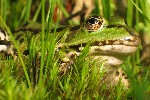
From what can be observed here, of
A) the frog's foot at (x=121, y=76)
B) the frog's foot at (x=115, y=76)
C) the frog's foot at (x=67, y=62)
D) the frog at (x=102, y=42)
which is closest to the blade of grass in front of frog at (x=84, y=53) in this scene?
the frog's foot at (x=67, y=62)

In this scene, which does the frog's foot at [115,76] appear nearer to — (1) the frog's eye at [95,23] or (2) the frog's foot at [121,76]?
(2) the frog's foot at [121,76]

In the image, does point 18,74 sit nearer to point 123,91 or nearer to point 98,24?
point 123,91

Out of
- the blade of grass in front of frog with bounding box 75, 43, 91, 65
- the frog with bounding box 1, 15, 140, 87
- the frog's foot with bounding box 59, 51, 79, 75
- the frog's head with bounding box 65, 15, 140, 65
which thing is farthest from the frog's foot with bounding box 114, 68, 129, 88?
the blade of grass in front of frog with bounding box 75, 43, 91, 65

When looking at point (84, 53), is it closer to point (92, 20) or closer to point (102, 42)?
point (102, 42)

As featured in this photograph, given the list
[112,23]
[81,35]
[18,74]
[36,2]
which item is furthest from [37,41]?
[36,2]

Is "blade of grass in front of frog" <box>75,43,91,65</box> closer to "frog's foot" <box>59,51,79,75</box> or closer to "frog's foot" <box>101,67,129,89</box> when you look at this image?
"frog's foot" <box>59,51,79,75</box>

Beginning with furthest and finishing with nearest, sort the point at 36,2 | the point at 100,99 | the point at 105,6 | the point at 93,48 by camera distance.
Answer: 1. the point at 36,2
2. the point at 105,6
3. the point at 93,48
4. the point at 100,99

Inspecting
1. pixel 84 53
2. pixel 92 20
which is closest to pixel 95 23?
pixel 92 20
